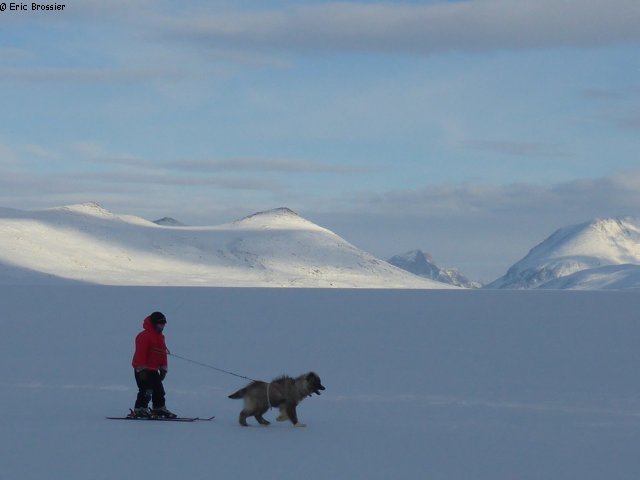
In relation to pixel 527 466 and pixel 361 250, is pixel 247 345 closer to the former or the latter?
pixel 527 466

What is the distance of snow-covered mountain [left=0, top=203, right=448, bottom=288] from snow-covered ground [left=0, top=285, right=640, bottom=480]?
88242mm

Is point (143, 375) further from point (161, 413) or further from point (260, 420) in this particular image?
point (260, 420)

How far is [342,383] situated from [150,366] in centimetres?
367

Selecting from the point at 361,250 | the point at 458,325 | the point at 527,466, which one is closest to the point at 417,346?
the point at 458,325

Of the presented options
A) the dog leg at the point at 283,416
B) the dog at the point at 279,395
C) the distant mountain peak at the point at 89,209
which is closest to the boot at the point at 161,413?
the dog at the point at 279,395

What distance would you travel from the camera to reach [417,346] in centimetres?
1675

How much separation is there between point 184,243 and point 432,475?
15012 centimetres

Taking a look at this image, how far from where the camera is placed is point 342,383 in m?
14.0

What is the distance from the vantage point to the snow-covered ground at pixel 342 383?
8.73m

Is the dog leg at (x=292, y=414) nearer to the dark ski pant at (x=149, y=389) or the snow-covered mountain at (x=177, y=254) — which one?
the dark ski pant at (x=149, y=389)

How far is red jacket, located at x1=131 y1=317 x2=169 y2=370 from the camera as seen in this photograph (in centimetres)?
1096

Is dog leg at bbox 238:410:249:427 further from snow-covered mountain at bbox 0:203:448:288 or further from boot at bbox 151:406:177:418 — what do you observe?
snow-covered mountain at bbox 0:203:448:288

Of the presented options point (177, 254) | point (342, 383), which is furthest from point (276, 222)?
point (342, 383)

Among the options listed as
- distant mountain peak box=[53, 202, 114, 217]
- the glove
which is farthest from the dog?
distant mountain peak box=[53, 202, 114, 217]
